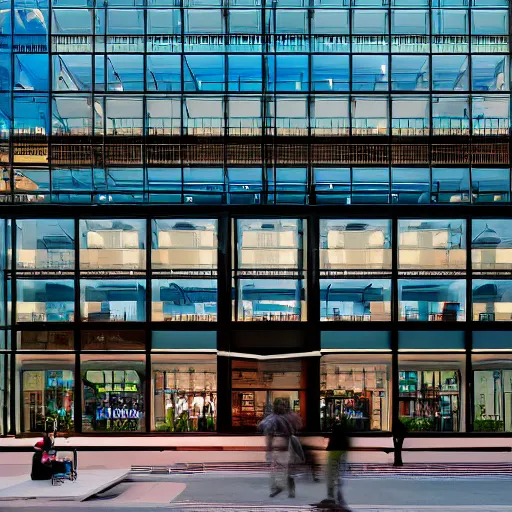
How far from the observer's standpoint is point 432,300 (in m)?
33.7

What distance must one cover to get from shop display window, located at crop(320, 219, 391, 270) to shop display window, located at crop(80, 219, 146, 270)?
6.54 meters

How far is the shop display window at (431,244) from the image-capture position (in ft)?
111

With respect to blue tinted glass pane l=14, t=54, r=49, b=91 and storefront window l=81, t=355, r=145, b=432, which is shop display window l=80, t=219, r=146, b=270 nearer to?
storefront window l=81, t=355, r=145, b=432

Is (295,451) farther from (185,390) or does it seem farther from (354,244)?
(354,244)

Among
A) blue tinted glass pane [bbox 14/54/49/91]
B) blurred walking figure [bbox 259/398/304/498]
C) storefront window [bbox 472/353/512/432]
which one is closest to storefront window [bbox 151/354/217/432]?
storefront window [bbox 472/353/512/432]

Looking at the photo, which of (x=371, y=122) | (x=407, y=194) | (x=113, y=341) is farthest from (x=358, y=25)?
(x=113, y=341)

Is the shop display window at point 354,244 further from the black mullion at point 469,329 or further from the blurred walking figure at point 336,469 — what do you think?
the blurred walking figure at point 336,469

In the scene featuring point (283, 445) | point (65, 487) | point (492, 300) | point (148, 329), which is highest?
point (492, 300)

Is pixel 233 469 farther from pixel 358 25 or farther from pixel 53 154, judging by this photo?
pixel 358 25

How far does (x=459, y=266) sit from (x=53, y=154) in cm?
1501

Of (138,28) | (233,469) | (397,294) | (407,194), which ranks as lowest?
(233,469)

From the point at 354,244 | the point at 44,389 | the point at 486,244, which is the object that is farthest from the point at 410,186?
the point at 44,389

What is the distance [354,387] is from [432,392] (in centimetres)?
277

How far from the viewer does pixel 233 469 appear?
88.0 feet
